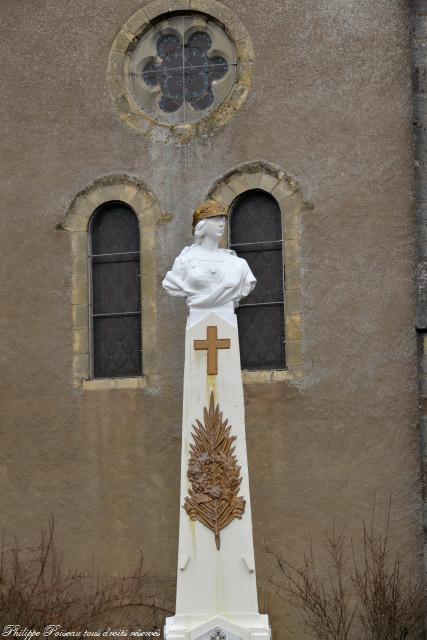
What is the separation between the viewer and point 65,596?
562 inches

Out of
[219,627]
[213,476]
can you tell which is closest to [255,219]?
[213,476]

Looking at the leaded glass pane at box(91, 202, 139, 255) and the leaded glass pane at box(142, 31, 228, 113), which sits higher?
the leaded glass pane at box(142, 31, 228, 113)

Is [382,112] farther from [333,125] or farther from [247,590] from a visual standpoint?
[247,590]

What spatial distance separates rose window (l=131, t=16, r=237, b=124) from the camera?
1510 centimetres

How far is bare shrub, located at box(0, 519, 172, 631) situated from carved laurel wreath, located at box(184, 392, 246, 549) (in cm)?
286

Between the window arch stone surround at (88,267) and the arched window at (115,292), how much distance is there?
0.12 m

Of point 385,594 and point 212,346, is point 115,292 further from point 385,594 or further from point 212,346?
point 385,594

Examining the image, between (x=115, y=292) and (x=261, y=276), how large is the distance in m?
1.53

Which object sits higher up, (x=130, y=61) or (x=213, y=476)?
(x=130, y=61)

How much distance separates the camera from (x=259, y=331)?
47.9ft

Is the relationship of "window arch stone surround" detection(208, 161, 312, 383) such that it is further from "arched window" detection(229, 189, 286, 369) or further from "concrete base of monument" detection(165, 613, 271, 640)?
"concrete base of monument" detection(165, 613, 271, 640)

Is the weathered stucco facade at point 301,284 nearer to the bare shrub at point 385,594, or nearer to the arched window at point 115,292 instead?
the bare shrub at point 385,594

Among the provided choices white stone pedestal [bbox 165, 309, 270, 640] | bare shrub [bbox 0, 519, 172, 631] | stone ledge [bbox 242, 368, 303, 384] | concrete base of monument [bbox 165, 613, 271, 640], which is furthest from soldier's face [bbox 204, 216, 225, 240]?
bare shrub [bbox 0, 519, 172, 631]

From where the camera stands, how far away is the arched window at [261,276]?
47.7 ft
